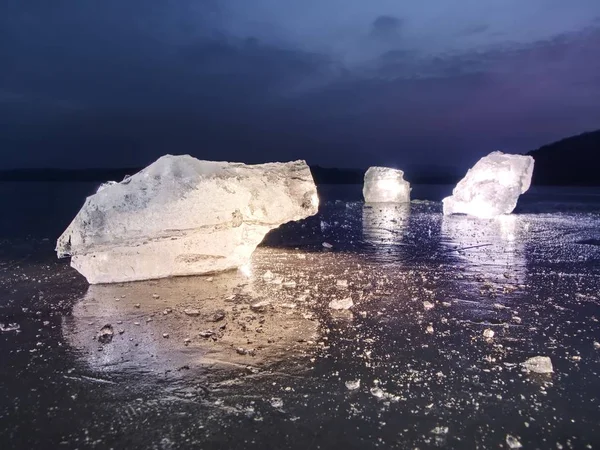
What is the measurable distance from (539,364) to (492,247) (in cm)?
625

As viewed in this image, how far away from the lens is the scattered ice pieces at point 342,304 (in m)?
4.64

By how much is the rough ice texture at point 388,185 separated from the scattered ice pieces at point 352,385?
24591 millimetres

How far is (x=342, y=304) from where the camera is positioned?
15.4 feet

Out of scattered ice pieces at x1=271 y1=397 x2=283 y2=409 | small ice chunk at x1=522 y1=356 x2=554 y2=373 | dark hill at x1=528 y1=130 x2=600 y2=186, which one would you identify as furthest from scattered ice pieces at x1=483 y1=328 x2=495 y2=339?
dark hill at x1=528 y1=130 x2=600 y2=186

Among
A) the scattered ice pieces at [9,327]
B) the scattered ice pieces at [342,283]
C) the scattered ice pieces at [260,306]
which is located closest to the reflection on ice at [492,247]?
the scattered ice pieces at [342,283]

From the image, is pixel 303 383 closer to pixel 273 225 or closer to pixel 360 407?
pixel 360 407

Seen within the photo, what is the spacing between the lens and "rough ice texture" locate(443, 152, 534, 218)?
58.5 ft

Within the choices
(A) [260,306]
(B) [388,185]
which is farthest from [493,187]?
(A) [260,306]

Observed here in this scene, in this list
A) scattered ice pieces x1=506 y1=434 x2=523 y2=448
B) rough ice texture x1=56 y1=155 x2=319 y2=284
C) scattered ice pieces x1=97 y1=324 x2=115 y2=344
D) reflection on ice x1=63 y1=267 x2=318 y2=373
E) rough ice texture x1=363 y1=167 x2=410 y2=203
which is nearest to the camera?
scattered ice pieces x1=506 y1=434 x2=523 y2=448

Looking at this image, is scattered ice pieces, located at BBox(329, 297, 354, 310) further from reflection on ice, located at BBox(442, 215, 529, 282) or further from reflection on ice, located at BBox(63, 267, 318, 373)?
reflection on ice, located at BBox(442, 215, 529, 282)

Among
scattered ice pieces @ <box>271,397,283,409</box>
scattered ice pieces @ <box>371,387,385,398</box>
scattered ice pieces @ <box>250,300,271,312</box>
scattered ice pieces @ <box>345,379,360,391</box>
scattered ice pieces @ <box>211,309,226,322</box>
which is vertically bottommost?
scattered ice pieces @ <box>271,397,283,409</box>

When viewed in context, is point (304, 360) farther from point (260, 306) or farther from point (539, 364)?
point (539, 364)

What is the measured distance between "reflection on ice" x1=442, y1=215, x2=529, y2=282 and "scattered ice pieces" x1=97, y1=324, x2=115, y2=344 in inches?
188

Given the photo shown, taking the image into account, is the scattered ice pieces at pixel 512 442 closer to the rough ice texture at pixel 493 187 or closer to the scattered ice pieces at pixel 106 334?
the scattered ice pieces at pixel 106 334
